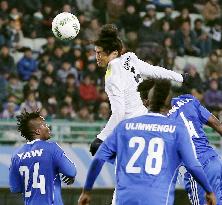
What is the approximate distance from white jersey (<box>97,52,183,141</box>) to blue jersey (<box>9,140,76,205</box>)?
464 millimetres

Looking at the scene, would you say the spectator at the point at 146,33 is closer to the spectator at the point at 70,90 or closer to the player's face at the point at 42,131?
the spectator at the point at 70,90

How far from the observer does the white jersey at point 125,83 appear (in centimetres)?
860

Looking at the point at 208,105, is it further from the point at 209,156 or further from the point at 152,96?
the point at 152,96

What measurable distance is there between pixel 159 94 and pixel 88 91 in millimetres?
10296

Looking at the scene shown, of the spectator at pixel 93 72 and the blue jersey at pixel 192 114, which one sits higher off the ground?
the blue jersey at pixel 192 114

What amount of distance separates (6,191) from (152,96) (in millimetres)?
8905

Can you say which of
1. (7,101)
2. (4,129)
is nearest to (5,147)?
(4,129)

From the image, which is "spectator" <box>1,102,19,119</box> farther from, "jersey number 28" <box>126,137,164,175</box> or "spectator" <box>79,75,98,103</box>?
"jersey number 28" <box>126,137,164,175</box>

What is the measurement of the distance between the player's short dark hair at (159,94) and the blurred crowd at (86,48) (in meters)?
8.53

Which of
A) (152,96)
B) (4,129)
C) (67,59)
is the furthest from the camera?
(67,59)

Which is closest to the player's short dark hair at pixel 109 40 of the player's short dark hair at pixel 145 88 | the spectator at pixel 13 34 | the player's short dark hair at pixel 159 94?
the player's short dark hair at pixel 145 88

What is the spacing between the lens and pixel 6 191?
50.0 feet

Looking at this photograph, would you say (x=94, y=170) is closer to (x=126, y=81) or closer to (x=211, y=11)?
(x=126, y=81)

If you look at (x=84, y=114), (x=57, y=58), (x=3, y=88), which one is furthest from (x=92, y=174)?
(x=57, y=58)
